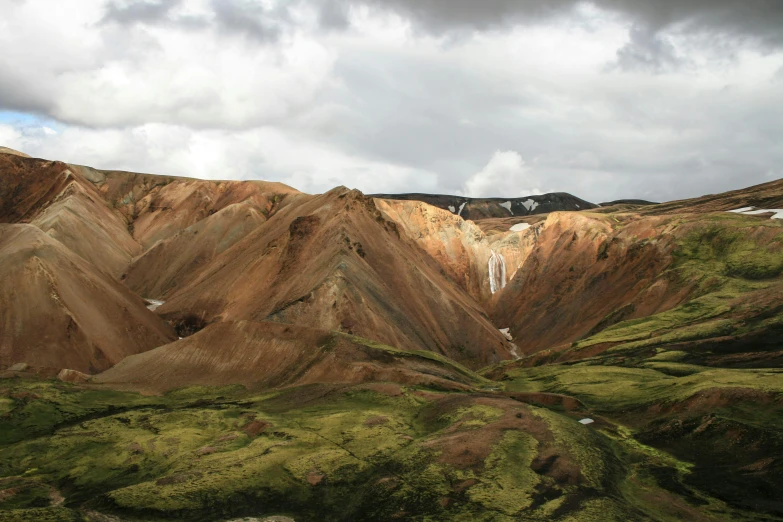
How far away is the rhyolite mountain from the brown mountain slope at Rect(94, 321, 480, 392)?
24cm

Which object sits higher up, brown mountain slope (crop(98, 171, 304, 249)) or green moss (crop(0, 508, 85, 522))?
brown mountain slope (crop(98, 171, 304, 249))

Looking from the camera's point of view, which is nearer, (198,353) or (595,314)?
(198,353)

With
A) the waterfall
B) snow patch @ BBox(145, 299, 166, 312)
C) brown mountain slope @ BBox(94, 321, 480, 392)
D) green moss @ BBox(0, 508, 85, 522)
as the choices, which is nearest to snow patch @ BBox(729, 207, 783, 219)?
the waterfall

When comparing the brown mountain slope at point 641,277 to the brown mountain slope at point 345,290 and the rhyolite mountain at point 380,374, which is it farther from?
the brown mountain slope at point 345,290

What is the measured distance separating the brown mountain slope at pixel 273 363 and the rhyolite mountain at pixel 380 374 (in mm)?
236

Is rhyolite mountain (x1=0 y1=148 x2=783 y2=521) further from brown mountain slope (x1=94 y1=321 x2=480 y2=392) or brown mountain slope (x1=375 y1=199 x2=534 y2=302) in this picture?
brown mountain slope (x1=375 y1=199 x2=534 y2=302)

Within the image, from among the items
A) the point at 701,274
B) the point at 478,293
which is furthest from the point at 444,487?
the point at 478,293

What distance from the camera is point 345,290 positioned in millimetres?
81000

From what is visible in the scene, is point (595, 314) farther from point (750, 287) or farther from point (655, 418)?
point (655, 418)

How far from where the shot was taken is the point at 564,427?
38531 mm

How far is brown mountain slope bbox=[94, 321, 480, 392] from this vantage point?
5759 cm

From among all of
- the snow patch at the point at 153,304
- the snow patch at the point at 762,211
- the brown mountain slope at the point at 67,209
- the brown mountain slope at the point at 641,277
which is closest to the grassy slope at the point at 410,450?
the brown mountain slope at the point at 641,277

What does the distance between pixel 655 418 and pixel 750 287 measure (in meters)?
42.9

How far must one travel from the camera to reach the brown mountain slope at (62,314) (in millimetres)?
74938
